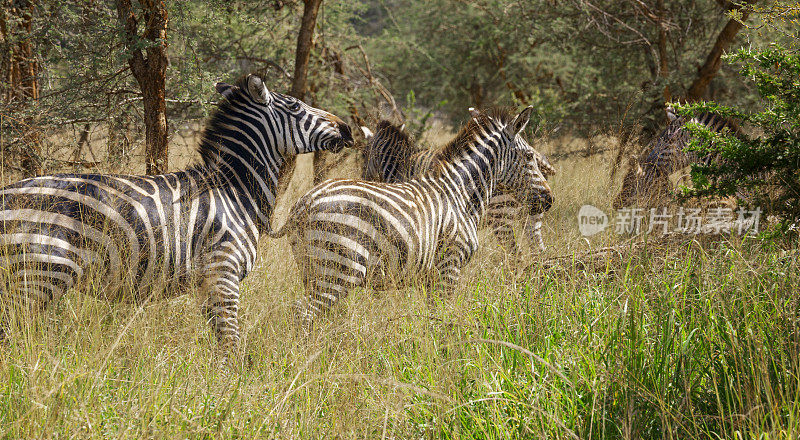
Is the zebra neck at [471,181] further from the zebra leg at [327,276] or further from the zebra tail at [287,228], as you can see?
the zebra tail at [287,228]

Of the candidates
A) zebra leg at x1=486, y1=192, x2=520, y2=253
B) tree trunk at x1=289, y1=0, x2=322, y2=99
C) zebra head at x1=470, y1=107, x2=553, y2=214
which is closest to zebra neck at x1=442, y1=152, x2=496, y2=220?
zebra head at x1=470, y1=107, x2=553, y2=214

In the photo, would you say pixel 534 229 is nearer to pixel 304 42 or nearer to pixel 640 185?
pixel 640 185

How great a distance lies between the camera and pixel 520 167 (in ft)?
15.5

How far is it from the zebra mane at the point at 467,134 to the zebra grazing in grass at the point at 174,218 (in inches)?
31.8

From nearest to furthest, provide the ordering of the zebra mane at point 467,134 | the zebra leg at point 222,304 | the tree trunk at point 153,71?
the zebra leg at point 222,304, the zebra mane at point 467,134, the tree trunk at point 153,71

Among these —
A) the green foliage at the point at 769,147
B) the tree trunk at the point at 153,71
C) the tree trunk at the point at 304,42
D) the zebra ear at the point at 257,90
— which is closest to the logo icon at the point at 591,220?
the green foliage at the point at 769,147

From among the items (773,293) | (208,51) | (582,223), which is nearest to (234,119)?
(773,293)

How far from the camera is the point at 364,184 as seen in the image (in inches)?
149

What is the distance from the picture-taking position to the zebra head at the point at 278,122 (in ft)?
12.2

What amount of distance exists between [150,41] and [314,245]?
7.44 ft

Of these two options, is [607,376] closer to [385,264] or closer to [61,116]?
[385,264]

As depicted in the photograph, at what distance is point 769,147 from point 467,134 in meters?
1.88

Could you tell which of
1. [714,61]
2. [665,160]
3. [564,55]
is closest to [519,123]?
[665,160]

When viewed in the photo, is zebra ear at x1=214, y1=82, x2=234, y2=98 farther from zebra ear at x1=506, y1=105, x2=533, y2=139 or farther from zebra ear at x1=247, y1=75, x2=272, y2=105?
zebra ear at x1=506, y1=105, x2=533, y2=139
